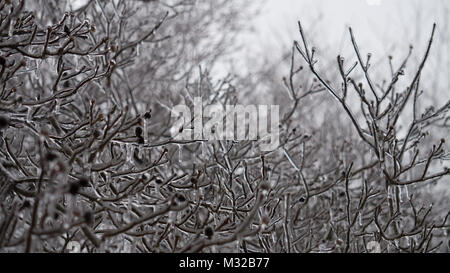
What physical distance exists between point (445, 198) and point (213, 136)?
18.6 ft

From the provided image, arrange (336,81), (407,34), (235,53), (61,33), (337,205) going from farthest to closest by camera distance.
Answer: (407,34)
(336,81)
(235,53)
(337,205)
(61,33)

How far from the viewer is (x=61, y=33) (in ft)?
10.7

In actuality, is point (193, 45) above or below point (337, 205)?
above
